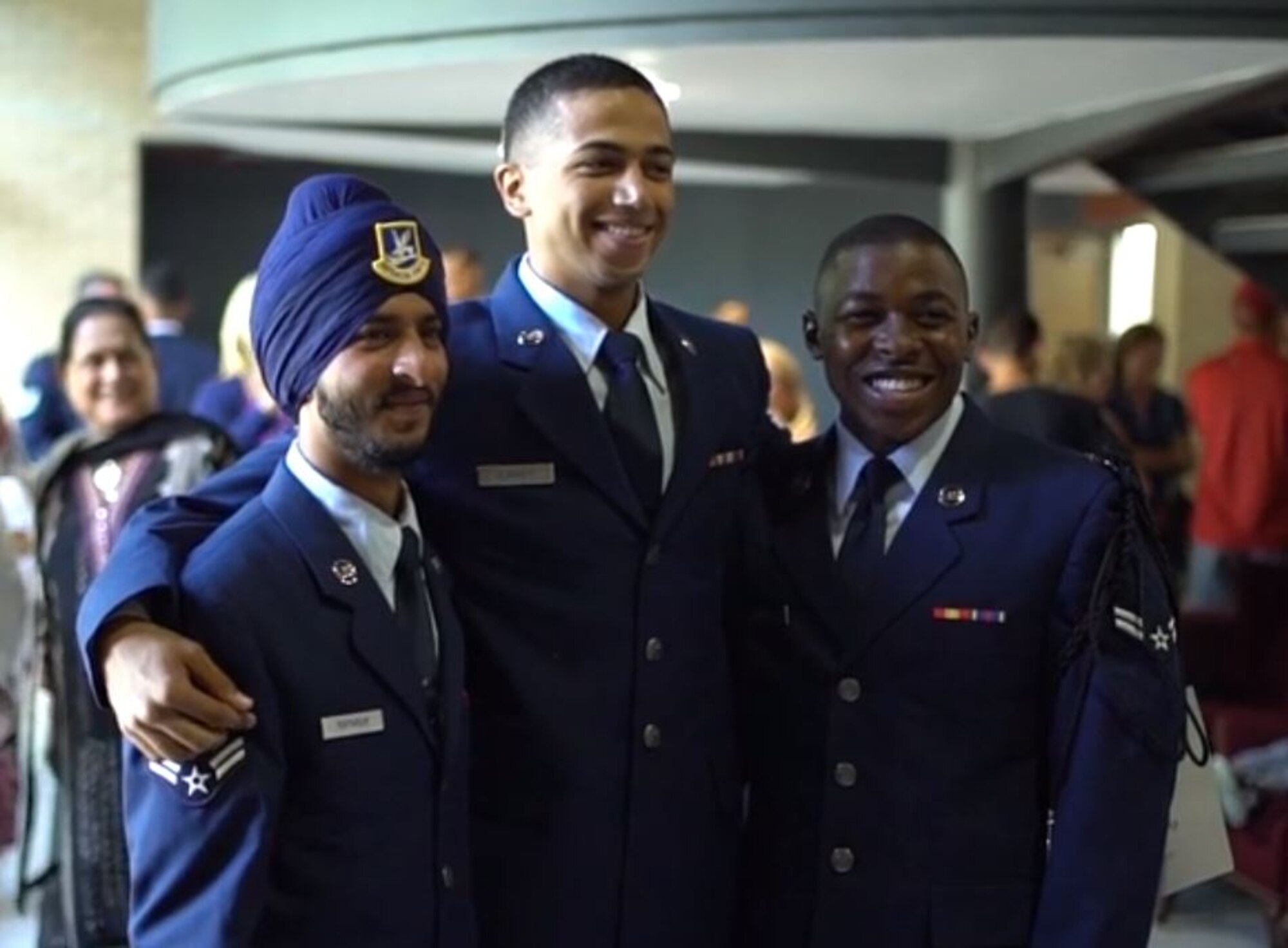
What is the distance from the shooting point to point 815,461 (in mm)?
2127

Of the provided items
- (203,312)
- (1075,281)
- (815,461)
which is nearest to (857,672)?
(815,461)

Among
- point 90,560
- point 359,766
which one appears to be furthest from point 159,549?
point 90,560

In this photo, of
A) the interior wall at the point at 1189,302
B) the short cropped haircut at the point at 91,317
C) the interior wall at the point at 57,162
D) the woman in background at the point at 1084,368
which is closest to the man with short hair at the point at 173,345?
the short cropped haircut at the point at 91,317

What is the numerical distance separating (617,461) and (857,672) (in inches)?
14.4

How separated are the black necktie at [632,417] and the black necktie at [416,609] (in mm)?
284

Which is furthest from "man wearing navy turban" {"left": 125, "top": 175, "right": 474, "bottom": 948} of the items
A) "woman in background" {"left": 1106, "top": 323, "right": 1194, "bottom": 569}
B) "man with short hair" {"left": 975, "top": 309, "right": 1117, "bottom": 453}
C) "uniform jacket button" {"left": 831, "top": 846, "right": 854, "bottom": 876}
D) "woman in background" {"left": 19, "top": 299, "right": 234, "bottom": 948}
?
"woman in background" {"left": 1106, "top": 323, "right": 1194, "bottom": 569}

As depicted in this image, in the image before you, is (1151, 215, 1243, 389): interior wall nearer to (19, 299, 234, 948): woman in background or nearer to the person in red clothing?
the person in red clothing

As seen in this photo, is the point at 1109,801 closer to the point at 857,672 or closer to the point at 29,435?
the point at 857,672

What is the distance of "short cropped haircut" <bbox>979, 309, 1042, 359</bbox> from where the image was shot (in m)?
5.25

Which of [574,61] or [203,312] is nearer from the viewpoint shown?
[574,61]

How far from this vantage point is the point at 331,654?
1.71m

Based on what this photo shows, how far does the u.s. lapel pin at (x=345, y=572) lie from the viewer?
5.71 ft

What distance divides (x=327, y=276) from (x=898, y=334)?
0.65 meters

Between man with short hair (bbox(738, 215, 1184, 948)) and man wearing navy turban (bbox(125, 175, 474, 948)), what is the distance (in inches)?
17.2
